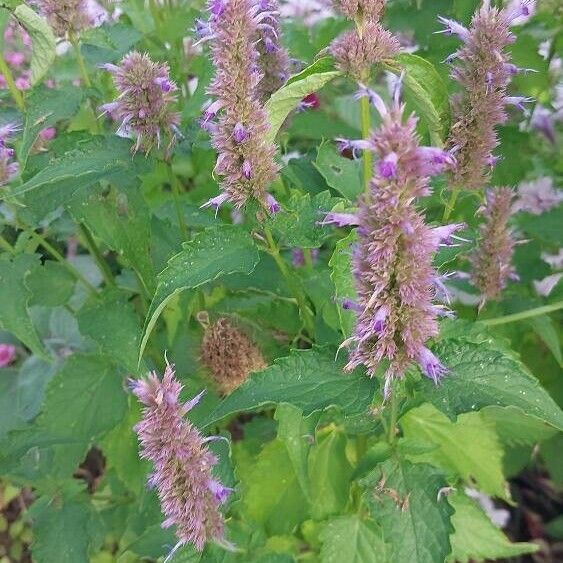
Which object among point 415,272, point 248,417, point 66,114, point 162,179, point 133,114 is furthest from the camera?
point 248,417

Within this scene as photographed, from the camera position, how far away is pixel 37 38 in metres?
1.25

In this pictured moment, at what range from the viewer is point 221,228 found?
1.14m

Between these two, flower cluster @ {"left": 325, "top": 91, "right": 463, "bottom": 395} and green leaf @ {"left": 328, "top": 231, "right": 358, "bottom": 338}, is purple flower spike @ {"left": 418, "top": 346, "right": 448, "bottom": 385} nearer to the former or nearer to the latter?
flower cluster @ {"left": 325, "top": 91, "right": 463, "bottom": 395}

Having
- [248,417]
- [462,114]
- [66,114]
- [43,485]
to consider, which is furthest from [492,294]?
[248,417]

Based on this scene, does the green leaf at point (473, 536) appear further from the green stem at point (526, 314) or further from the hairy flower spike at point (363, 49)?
the hairy flower spike at point (363, 49)

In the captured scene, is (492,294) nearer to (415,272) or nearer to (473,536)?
(473,536)

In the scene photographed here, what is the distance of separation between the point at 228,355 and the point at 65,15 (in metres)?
0.71

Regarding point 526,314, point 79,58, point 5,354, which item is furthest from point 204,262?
point 5,354

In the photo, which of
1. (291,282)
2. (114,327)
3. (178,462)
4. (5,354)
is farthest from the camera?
(5,354)

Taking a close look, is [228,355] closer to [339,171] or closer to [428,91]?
[339,171]

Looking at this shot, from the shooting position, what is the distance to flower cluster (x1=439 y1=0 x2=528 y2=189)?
1095 millimetres

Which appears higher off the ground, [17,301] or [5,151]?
[5,151]

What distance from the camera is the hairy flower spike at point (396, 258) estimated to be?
2.47ft

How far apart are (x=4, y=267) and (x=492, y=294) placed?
96 cm
